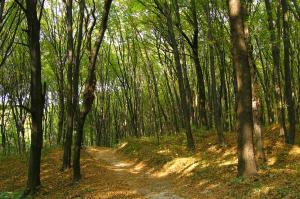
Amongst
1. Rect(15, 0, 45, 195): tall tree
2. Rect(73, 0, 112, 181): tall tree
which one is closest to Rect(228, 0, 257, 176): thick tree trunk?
Rect(73, 0, 112, 181): tall tree

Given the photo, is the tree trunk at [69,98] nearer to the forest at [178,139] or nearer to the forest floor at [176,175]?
the forest at [178,139]

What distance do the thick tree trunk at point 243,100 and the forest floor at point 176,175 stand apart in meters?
0.54

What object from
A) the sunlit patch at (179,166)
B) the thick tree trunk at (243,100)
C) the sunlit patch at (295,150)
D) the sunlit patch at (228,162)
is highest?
the thick tree trunk at (243,100)

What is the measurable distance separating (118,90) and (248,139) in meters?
36.1

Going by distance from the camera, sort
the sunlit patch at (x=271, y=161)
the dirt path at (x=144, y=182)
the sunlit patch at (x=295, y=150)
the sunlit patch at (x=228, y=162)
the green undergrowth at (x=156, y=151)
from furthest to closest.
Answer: the green undergrowth at (x=156, y=151) < the sunlit patch at (x=295, y=150) < the sunlit patch at (x=228, y=162) < the sunlit patch at (x=271, y=161) < the dirt path at (x=144, y=182)

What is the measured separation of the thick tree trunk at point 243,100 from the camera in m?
10.5

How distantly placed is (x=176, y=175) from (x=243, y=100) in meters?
5.98

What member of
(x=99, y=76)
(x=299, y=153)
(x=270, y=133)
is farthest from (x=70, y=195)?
(x=99, y=76)

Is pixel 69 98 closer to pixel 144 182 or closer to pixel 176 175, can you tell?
pixel 144 182

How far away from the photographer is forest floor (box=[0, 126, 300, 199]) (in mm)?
10062

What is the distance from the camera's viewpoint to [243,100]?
10.6 meters

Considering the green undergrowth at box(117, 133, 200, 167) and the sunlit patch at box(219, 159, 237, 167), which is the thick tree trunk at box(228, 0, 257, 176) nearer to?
the sunlit patch at box(219, 159, 237, 167)

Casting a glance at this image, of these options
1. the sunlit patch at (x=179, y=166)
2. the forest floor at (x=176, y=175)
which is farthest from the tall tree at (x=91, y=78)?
the sunlit patch at (x=179, y=166)

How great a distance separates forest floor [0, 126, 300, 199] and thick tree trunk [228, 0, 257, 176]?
54cm
